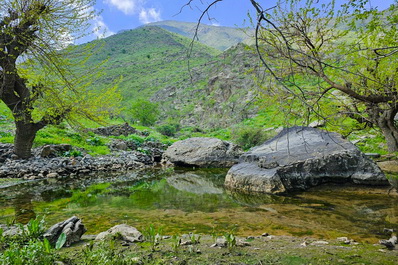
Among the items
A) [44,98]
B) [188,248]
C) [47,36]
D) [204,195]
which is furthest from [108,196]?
[188,248]

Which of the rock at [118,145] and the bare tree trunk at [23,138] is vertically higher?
the bare tree trunk at [23,138]

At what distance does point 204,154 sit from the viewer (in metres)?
16.3

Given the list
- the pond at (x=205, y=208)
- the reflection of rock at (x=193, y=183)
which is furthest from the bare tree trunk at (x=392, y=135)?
the reflection of rock at (x=193, y=183)

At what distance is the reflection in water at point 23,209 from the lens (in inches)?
237

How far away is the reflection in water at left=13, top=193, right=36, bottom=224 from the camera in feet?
19.8

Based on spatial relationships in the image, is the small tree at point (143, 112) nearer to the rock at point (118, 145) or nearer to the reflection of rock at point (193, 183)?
the rock at point (118, 145)

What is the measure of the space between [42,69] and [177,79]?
71400 millimetres

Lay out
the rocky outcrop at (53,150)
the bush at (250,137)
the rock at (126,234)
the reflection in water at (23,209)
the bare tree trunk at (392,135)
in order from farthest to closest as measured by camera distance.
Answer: the bush at (250,137)
the rocky outcrop at (53,150)
the bare tree trunk at (392,135)
the reflection in water at (23,209)
the rock at (126,234)

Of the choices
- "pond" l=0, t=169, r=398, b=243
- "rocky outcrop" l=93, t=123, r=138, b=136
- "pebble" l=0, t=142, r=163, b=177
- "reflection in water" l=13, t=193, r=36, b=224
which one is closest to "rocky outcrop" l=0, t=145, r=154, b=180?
"pebble" l=0, t=142, r=163, b=177

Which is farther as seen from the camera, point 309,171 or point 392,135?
point 392,135

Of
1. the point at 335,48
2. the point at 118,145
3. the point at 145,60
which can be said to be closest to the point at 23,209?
the point at 335,48

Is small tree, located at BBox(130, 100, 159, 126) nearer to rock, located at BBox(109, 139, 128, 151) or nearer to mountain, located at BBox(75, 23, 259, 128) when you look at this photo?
mountain, located at BBox(75, 23, 259, 128)

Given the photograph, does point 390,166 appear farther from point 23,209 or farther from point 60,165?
point 60,165

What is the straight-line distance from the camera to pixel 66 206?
7273mm
